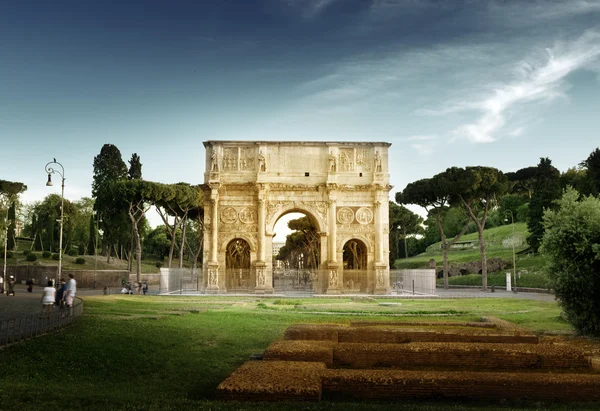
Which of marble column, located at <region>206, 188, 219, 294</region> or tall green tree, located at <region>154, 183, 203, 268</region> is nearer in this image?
marble column, located at <region>206, 188, 219, 294</region>

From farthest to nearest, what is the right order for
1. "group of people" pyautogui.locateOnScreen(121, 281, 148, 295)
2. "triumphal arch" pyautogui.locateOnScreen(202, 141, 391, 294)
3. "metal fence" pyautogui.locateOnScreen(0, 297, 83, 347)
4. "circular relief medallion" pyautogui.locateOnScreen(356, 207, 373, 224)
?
"circular relief medallion" pyautogui.locateOnScreen(356, 207, 373, 224), "triumphal arch" pyautogui.locateOnScreen(202, 141, 391, 294), "group of people" pyautogui.locateOnScreen(121, 281, 148, 295), "metal fence" pyautogui.locateOnScreen(0, 297, 83, 347)

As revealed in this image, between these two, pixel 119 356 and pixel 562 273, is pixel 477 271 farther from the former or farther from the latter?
pixel 119 356

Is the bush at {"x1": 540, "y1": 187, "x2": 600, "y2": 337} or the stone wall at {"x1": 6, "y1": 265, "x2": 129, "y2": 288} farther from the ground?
the bush at {"x1": 540, "y1": 187, "x2": 600, "y2": 337}

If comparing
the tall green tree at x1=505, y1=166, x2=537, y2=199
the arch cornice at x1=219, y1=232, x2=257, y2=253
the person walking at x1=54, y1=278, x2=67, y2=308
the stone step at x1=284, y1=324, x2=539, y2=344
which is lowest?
the stone step at x1=284, y1=324, x2=539, y2=344

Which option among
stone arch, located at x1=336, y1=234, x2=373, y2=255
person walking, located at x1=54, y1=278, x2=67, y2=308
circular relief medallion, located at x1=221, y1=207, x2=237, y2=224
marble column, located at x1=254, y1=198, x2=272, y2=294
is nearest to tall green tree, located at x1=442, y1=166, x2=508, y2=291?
stone arch, located at x1=336, y1=234, x2=373, y2=255

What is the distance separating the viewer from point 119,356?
1247 centimetres

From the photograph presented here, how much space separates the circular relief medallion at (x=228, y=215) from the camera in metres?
44.8

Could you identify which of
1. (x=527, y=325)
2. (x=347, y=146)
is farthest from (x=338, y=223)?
(x=527, y=325)

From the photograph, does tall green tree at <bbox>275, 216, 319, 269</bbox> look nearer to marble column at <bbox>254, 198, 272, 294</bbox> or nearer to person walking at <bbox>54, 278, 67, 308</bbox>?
marble column at <bbox>254, 198, 272, 294</bbox>

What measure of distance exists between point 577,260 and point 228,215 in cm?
3116

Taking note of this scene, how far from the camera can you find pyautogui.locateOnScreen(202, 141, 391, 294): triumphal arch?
144 feet

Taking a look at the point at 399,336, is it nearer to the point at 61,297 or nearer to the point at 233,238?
the point at 61,297

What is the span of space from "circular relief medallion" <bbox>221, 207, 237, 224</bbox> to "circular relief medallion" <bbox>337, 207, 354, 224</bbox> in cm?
862

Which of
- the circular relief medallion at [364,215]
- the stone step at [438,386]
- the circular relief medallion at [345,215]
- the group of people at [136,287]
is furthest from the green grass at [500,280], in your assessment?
the stone step at [438,386]
